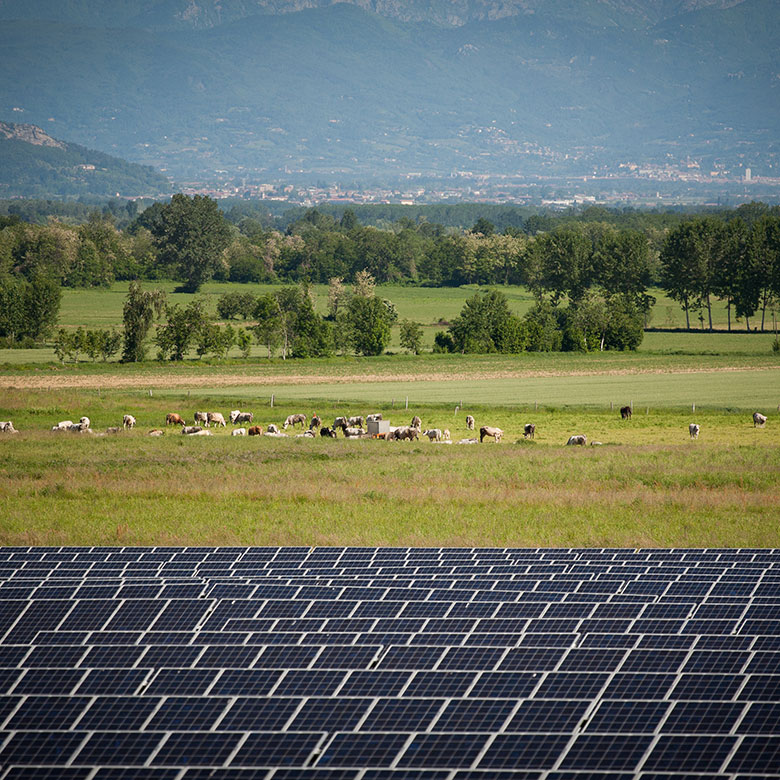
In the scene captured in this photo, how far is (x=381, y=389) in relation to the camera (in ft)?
256

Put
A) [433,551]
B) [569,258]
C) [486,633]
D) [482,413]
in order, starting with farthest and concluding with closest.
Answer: [569,258], [482,413], [433,551], [486,633]

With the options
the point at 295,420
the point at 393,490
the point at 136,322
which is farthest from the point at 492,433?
the point at 136,322

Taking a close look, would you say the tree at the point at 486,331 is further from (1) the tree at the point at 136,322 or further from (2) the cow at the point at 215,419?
(2) the cow at the point at 215,419

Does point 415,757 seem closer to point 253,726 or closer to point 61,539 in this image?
point 253,726

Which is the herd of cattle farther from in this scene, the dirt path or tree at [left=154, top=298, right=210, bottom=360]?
tree at [left=154, top=298, right=210, bottom=360]

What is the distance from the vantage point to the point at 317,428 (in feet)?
189

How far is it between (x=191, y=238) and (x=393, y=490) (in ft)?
449

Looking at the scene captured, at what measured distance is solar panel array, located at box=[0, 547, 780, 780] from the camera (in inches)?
615

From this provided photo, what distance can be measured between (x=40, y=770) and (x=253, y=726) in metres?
3.33

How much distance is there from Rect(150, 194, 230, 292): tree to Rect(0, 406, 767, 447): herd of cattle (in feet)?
345

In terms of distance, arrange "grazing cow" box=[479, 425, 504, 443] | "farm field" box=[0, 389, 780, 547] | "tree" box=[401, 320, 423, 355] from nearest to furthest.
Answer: "farm field" box=[0, 389, 780, 547] < "grazing cow" box=[479, 425, 504, 443] < "tree" box=[401, 320, 423, 355]

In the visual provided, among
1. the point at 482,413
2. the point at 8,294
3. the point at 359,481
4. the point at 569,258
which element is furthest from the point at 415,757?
the point at 569,258

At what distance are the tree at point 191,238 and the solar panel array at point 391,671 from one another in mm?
143505

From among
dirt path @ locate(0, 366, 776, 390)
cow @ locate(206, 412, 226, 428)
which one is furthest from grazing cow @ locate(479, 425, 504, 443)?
dirt path @ locate(0, 366, 776, 390)
